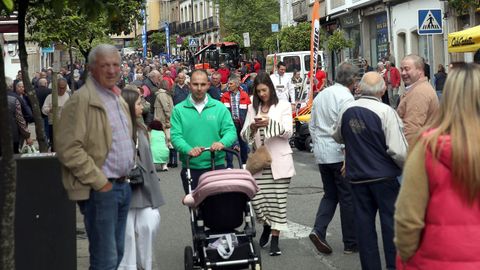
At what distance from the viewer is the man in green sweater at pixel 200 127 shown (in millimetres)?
8508

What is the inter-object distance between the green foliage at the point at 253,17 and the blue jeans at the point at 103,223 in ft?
176

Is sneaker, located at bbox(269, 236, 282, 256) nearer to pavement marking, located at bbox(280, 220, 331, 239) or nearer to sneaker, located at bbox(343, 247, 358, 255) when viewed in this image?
sneaker, located at bbox(343, 247, 358, 255)

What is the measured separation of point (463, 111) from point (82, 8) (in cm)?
275

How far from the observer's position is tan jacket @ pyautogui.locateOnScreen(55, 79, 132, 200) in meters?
5.95

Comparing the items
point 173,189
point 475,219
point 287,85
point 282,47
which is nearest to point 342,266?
point 475,219

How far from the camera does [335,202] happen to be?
9.45 metres

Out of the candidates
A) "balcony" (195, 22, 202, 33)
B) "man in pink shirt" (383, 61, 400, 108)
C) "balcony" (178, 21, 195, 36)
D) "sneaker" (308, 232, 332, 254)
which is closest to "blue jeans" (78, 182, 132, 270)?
"sneaker" (308, 232, 332, 254)

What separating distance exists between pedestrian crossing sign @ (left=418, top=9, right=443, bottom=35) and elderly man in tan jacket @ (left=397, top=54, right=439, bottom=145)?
12.0 metres

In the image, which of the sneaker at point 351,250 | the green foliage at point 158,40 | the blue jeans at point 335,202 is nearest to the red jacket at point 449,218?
the blue jeans at point 335,202

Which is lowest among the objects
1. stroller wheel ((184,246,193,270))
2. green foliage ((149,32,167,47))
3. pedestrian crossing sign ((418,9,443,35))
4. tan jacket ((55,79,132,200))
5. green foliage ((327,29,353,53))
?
stroller wheel ((184,246,193,270))

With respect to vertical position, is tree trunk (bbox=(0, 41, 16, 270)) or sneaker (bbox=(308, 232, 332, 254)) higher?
tree trunk (bbox=(0, 41, 16, 270))

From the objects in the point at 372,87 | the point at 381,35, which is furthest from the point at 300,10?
the point at 372,87

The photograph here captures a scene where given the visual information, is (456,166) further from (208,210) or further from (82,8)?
(208,210)

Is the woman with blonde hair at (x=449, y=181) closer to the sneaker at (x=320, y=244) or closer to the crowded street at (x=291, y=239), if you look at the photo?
the crowded street at (x=291, y=239)
